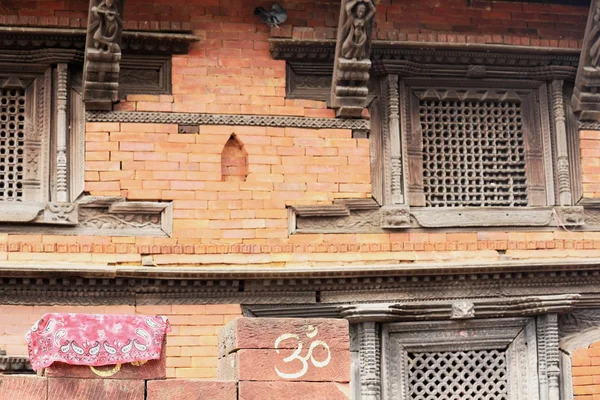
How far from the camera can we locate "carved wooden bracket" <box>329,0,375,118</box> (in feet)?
38.5

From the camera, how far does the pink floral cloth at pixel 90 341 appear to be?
26.7ft

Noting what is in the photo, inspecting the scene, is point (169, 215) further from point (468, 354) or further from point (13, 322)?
point (468, 354)

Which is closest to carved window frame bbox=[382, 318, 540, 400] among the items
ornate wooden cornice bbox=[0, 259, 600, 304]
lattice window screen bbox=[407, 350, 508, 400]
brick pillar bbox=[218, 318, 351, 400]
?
lattice window screen bbox=[407, 350, 508, 400]

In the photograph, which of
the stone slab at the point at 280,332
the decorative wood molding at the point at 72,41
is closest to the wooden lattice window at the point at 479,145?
the decorative wood molding at the point at 72,41

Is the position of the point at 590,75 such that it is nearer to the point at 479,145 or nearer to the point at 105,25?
the point at 479,145

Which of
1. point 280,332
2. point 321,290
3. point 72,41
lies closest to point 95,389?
point 280,332

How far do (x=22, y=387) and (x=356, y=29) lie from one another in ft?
16.3

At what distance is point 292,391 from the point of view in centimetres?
854

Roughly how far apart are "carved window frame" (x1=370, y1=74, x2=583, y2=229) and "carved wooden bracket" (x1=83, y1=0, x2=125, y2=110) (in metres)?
2.36

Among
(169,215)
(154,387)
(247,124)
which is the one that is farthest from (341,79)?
(154,387)

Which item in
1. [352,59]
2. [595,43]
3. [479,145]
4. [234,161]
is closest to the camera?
[352,59]

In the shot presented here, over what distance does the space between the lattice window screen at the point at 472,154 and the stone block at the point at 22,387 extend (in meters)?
5.07

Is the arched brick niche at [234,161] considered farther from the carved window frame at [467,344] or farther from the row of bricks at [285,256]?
the carved window frame at [467,344]

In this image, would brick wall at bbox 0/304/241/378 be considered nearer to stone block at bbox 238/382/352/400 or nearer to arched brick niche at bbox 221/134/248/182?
arched brick niche at bbox 221/134/248/182
